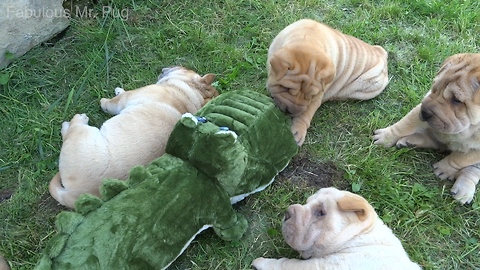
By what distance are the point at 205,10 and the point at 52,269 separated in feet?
11.8

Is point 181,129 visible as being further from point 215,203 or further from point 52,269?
point 52,269

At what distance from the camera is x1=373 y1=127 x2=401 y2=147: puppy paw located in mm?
4234

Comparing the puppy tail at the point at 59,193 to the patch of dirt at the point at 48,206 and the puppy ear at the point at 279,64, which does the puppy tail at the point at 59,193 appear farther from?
the puppy ear at the point at 279,64

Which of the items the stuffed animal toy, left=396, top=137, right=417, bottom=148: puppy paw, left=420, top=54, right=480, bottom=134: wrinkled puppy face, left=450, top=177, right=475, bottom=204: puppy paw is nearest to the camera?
the stuffed animal toy

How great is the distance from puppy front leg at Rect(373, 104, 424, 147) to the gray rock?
11.3 ft

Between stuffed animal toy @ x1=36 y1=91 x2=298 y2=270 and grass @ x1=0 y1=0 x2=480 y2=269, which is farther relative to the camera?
grass @ x1=0 y1=0 x2=480 y2=269

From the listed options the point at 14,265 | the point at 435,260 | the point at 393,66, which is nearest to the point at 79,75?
the point at 14,265

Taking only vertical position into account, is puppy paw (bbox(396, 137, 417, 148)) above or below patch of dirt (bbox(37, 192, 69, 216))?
above

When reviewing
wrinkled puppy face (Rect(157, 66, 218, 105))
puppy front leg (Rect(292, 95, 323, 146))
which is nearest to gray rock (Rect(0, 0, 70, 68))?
wrinkled puppy face (Rect(157, 66, 218, 105))

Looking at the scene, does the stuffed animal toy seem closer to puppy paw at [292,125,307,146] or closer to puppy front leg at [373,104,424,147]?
puppy paw at [292,125,307,146]

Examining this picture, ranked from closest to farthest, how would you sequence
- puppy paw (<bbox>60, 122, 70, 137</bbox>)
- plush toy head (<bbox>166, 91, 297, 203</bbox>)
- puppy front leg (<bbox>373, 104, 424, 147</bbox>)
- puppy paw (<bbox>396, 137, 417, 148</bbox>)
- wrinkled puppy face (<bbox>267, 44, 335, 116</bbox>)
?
1. plush toy head (<bbox>166, 91, 297, 203</bbox>)
2. wrinkled puppy face (<bbox>267, 44, 335, 116</bbox>)
3. puppy paw (<bbox>60, 122, 70, 137</bbox>)
4. puppy front leg (<bbox>373, 104, 424, 147</bbox>)
5. puppy paw (<bbox>396, 137, 417, 148</bbox>)

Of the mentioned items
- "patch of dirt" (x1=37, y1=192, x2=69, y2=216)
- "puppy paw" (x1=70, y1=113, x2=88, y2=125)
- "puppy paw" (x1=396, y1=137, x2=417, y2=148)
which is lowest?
"patch of dirt" (x1=37, y1=192, x2=69, y2=216)

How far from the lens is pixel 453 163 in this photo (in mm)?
3990

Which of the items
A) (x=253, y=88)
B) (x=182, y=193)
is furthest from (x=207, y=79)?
(x=182, y=193)
